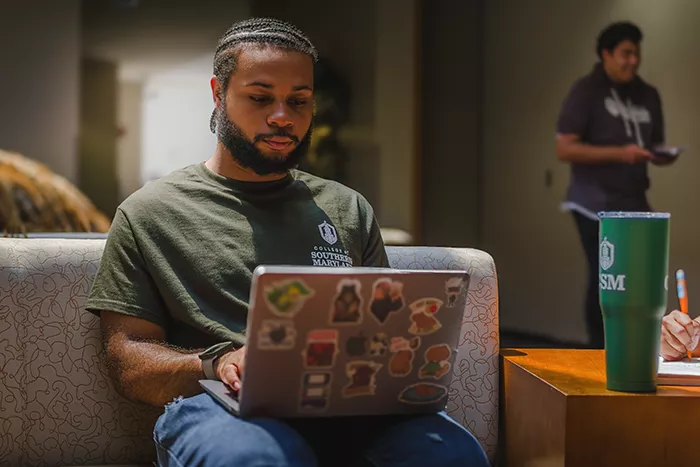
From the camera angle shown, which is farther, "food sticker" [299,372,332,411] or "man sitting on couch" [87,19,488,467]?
"man sitting on couch" [87,19,488,467]

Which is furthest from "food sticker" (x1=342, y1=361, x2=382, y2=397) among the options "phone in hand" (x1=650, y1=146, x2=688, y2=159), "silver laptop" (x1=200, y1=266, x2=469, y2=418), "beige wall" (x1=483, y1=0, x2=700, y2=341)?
"phone in hand" (x1=650, y1=146, x2=688, y2=159)

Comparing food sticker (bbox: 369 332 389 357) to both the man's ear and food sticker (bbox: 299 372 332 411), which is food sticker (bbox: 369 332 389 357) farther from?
the man's ear

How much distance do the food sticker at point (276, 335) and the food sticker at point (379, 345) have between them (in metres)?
0.11

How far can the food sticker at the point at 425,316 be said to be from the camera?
3.90 feet

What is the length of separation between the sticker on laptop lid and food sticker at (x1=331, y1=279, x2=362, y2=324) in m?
0.02

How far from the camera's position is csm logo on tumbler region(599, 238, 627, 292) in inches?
47.4

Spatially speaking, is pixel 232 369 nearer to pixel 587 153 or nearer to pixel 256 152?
pixel 256 152

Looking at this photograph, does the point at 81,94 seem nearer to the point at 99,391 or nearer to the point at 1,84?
the point at 1,84

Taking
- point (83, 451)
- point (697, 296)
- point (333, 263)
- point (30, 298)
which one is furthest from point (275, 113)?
point (697, 296)

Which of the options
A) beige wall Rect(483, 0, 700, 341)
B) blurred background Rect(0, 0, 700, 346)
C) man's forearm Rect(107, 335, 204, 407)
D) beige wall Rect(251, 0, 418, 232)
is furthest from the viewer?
beige wall Rect(251, 0, 418, 232)

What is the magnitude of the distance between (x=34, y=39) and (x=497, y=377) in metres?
3.11

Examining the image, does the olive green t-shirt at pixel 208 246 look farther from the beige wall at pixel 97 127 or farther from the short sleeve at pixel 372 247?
the beige wall at pixel 97 127

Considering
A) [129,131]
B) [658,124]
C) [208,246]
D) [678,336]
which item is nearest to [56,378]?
[208,246]

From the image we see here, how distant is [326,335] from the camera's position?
116cm
